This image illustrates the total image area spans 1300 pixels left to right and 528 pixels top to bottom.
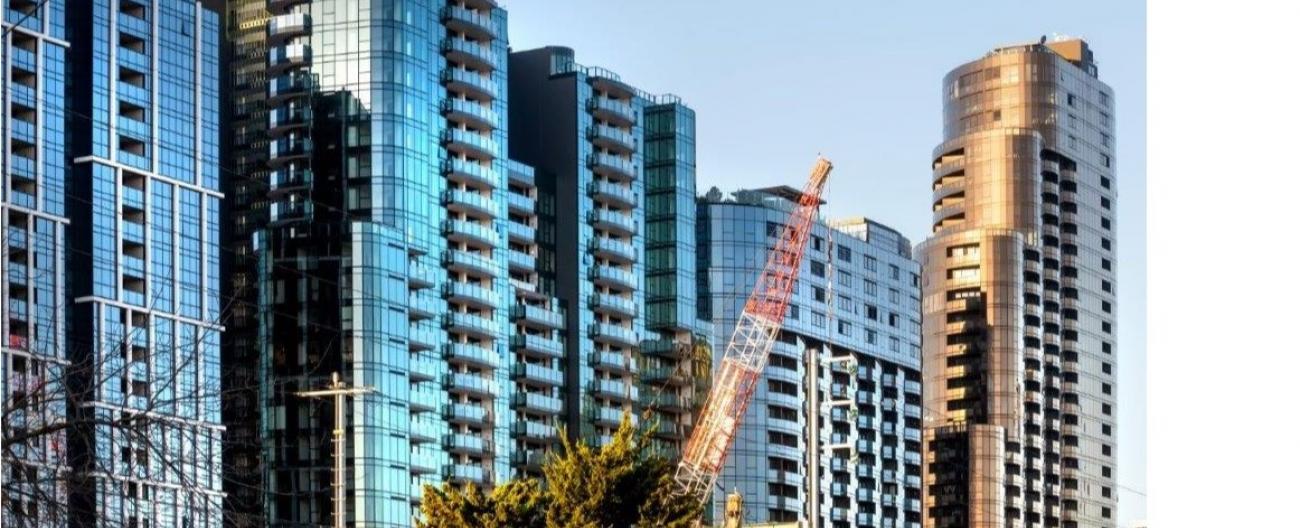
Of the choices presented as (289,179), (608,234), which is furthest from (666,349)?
(289,179)

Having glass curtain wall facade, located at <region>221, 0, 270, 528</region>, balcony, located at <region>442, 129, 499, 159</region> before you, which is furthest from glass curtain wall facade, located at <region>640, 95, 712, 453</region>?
glass curtain wall facade, located at <region>221, 0, 270, 528</region>

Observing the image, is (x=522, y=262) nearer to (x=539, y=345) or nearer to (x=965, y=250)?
(x=539, y=345)

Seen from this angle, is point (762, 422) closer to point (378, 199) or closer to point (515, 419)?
point (515, 419)

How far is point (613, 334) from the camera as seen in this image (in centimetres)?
8362

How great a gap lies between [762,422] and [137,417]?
8515 centimetres

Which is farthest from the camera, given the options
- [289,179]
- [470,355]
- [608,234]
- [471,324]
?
[608,234]

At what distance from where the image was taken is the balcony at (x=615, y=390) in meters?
82.3

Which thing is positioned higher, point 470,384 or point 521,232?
point 521,232

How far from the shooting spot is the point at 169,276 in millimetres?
66562

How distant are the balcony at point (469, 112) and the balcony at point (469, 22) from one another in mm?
2323

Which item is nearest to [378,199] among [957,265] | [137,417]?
[957,265]

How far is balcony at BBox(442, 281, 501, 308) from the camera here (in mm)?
75631

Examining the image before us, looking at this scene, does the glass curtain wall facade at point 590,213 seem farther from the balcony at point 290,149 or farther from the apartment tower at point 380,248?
the balcony at point 290,149

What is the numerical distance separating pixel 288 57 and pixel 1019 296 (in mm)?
48309
